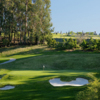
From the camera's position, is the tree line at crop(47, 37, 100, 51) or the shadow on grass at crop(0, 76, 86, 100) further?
the tree line at crop(47, 37, 100, 51)

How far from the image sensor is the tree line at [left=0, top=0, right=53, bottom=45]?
4481 cm

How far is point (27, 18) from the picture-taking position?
46750 mm

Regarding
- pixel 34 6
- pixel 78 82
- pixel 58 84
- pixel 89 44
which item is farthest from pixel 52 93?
pixel 34 6

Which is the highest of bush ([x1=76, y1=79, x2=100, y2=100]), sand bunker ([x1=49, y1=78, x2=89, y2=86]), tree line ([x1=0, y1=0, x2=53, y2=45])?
tree line ([x1=0, y1=0, x2=53, y2=45])

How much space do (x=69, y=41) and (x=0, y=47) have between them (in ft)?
71.9

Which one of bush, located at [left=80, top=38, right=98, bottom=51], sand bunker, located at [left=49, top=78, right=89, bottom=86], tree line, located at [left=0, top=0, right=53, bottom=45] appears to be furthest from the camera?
tree line, located at [left=0, top=0, right=53, bottom=45]

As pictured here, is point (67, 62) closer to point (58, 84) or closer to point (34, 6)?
point (58, 84)

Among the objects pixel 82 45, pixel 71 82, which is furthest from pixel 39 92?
pixel 82 45

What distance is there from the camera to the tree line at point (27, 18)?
44.8 meters

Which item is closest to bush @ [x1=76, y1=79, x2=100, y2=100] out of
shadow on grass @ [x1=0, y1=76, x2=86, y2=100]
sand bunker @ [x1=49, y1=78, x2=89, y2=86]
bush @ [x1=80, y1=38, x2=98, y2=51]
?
shadow on grass @ [x1=0, y1=76, x2=86, y2=100]

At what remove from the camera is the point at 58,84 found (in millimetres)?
10859

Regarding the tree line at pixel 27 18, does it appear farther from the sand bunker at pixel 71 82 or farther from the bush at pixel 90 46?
the sand bunker at pixel 71 82

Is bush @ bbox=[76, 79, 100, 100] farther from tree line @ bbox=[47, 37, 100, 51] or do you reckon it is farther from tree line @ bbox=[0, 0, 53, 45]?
tree line @ bbox=[0, 0, 53, 45]

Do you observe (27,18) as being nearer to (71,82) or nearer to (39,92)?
(71,82)
